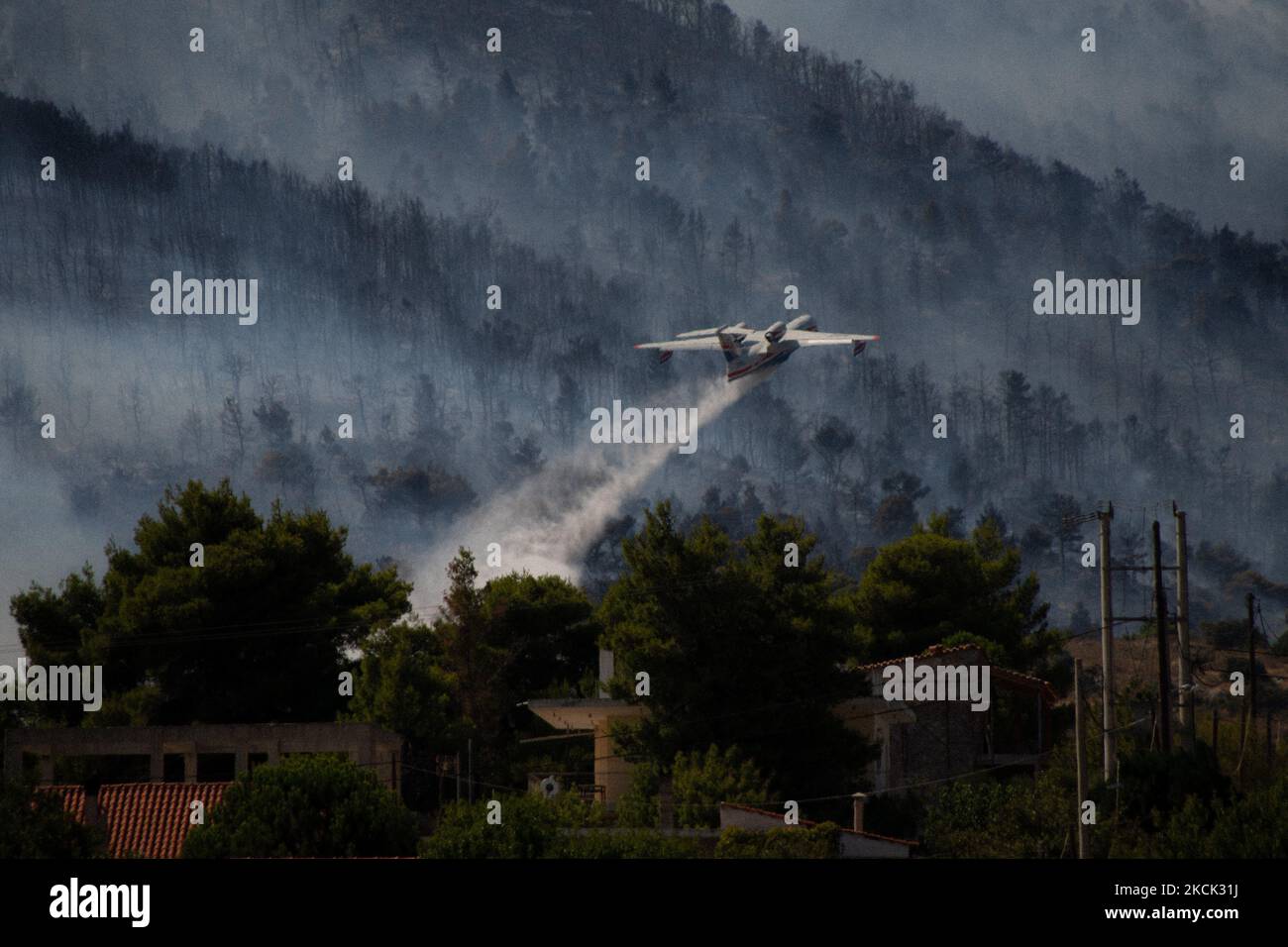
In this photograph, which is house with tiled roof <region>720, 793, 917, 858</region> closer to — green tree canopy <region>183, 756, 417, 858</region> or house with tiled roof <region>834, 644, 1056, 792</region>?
green tree canopy <region>183, 756, 417, 858</region>

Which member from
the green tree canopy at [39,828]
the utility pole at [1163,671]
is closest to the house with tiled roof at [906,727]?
the utility pole at [1163,671]

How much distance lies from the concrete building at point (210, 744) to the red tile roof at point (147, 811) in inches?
231

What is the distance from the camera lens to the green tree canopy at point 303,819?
2014 inches

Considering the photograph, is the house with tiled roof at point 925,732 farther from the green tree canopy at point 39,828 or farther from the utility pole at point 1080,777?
the green tree canopy at point 39,828

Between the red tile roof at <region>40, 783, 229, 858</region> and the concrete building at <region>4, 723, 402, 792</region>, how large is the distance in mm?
5865

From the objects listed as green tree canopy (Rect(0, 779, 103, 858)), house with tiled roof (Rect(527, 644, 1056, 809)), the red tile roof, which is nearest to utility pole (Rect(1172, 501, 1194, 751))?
house with tiled roof (Rect(527, 644, 1056, 809))

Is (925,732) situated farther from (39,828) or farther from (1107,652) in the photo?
(39,828)

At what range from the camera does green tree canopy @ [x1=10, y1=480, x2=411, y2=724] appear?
94812 mm
